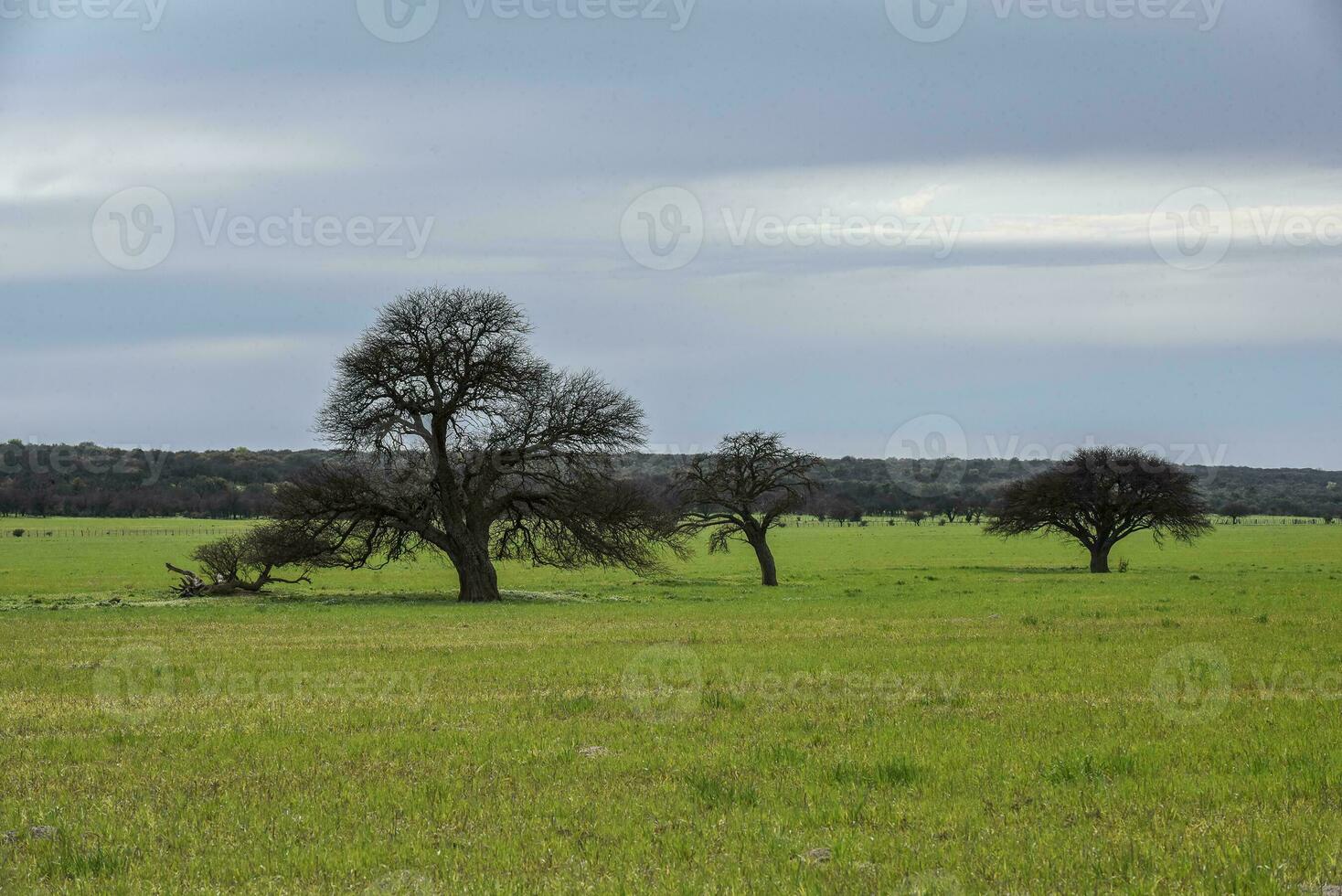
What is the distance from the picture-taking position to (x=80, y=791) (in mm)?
10336

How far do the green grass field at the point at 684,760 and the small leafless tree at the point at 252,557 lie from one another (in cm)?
1647

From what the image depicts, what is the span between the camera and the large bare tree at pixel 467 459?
43.1 metres

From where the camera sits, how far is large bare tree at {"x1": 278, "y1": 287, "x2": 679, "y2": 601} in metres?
43.1

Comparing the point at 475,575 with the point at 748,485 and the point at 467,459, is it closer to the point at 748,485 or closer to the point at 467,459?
the point at 467,459

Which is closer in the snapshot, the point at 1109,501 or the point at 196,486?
the point at 1109,501

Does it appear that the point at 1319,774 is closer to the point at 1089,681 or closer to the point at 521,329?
the point at 1089,681

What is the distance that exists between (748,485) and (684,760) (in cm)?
4601

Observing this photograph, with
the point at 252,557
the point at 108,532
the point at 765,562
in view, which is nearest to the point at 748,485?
the point at 765,562

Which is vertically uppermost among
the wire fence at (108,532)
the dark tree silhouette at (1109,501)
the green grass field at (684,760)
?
the dark tree silhouette at (1109,501)

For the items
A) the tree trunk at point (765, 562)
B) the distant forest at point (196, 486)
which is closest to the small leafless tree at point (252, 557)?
the tree trunk at point (765, 562)

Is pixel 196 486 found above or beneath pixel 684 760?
above

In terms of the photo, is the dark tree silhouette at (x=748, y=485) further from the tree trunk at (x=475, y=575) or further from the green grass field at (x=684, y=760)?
the green grass field at (x=684, y=760)

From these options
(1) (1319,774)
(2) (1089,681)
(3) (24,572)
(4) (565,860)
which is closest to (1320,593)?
(2) (1089,681)

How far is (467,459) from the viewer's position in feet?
145
